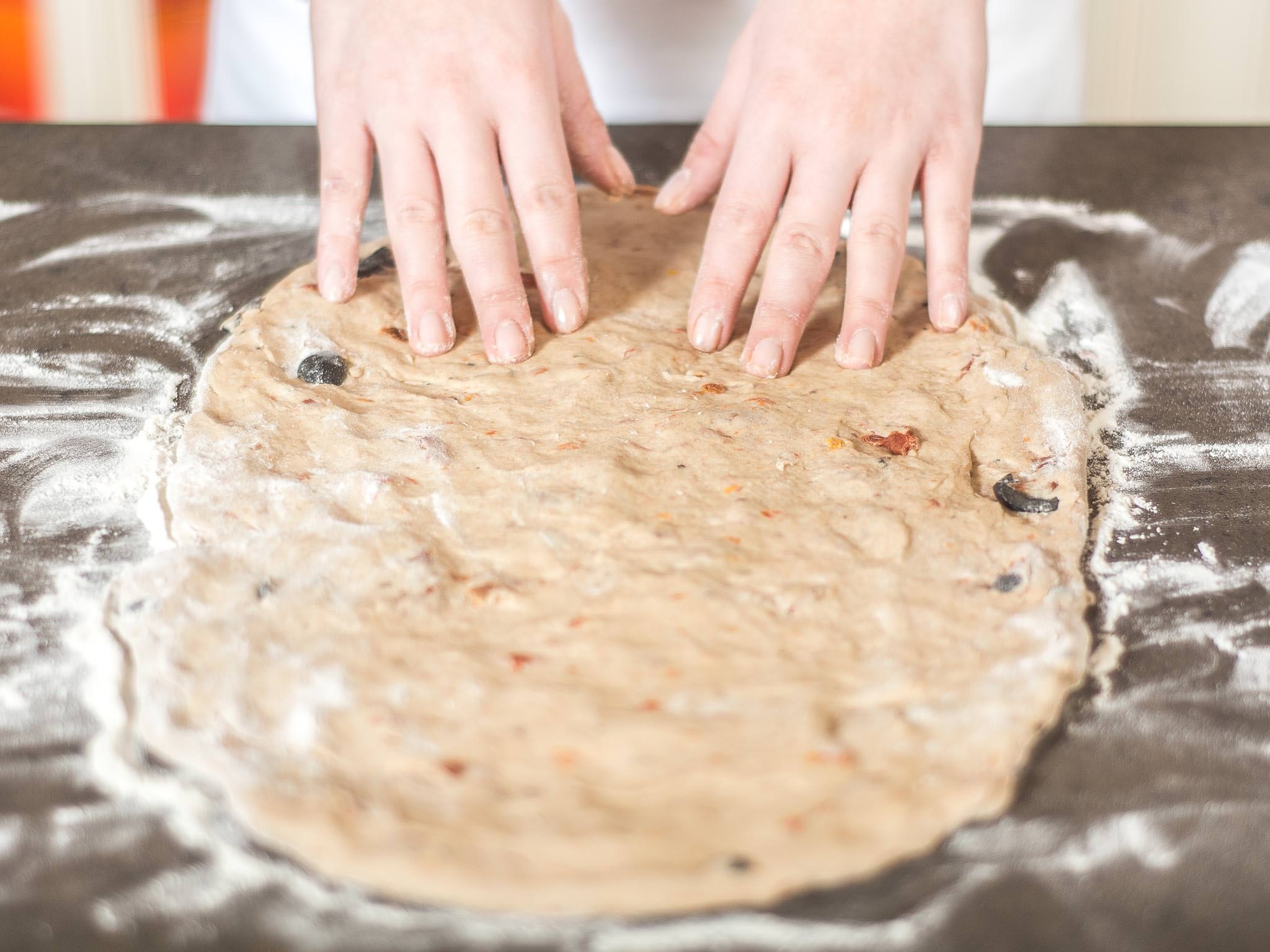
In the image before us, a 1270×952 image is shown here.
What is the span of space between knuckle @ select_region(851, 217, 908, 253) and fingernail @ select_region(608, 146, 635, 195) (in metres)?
0.41

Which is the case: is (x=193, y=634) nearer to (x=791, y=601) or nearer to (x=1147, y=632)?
(x=791, y=601)

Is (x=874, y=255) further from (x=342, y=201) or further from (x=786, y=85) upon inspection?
(x=342, y=201)

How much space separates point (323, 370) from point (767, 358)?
1.73 ft

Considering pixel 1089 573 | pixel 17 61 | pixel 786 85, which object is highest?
pixel 786 85

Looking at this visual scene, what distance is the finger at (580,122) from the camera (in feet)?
4.91

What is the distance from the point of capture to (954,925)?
2.41ft

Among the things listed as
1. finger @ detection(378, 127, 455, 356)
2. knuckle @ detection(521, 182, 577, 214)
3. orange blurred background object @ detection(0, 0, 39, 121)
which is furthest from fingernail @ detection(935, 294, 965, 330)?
orange blurred background object @ detection(0, 0, 39, 121)

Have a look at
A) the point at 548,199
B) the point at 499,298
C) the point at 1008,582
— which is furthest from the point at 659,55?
the point at 1008,582

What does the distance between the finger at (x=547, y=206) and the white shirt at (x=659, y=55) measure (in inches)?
24.1

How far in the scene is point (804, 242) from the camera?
4.28 feet

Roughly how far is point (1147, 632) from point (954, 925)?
40cm

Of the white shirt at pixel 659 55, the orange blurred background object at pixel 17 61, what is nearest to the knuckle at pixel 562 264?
the white shirt at pixel 659 55

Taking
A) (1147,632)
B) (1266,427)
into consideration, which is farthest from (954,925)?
(1266,427)

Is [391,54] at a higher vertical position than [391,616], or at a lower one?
higher
